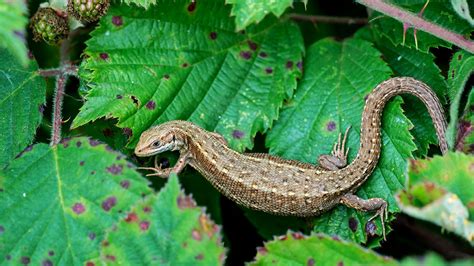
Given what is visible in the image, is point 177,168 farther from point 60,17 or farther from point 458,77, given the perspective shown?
point 458,77

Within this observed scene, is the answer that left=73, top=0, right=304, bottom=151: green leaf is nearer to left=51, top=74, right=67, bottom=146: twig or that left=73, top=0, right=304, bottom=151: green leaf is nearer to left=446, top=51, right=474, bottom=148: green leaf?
left=51, top=74, right=67, bottom=146: twig

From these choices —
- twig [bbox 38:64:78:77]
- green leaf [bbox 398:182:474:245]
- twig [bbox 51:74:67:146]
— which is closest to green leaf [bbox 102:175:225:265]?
green leaf [bbox 398:182:474:245]

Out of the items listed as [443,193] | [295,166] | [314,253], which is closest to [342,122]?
[295,166]

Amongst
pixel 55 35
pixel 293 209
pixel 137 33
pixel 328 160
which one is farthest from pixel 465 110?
pixel 55 35

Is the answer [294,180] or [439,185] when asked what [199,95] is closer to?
[294,180]

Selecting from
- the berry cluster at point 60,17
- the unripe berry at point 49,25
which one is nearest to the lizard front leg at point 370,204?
the berry cluster at point 60,17

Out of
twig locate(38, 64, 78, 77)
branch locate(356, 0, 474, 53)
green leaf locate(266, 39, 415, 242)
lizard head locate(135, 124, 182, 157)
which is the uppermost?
branch locate(356, 0, 474, 53)
